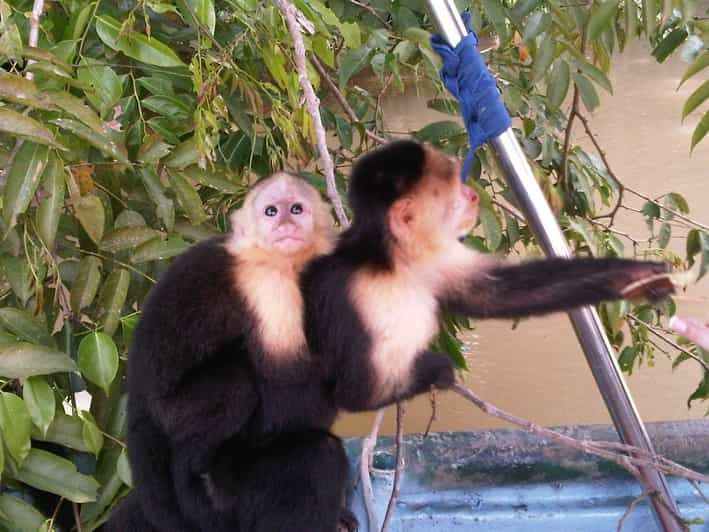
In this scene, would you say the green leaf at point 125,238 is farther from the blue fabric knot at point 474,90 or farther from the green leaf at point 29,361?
the blue fabric knot at point 474,90

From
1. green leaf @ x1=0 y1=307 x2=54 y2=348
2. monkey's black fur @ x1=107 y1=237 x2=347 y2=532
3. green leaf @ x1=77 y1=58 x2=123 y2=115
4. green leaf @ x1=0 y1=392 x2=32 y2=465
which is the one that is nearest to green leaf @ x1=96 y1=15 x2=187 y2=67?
green leaf @ x1=77 y1=58 x2=123 y2=115

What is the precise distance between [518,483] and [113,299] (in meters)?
0.93

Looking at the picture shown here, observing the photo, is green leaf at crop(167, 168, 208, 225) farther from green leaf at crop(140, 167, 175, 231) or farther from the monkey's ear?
the monkey's ear

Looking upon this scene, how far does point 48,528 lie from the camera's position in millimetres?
1416

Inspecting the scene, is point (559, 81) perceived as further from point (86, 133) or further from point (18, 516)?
point (18, 516)

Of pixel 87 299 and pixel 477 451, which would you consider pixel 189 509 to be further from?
pixel 477 451

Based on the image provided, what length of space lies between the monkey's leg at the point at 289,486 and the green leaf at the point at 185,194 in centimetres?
56

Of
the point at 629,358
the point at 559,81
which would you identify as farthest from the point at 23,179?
the point at 629,358

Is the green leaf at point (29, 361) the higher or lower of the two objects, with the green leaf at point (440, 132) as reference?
lower

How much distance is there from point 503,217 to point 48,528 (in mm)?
1348

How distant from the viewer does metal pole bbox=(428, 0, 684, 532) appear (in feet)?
3.58

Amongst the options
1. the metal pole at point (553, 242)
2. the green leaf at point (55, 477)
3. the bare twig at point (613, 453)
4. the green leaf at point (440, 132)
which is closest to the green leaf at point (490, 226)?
the green leaf at point (440, 132)

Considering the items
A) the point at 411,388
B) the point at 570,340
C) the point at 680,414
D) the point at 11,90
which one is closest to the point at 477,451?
the point at 411,388

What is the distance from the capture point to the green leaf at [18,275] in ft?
4.64
